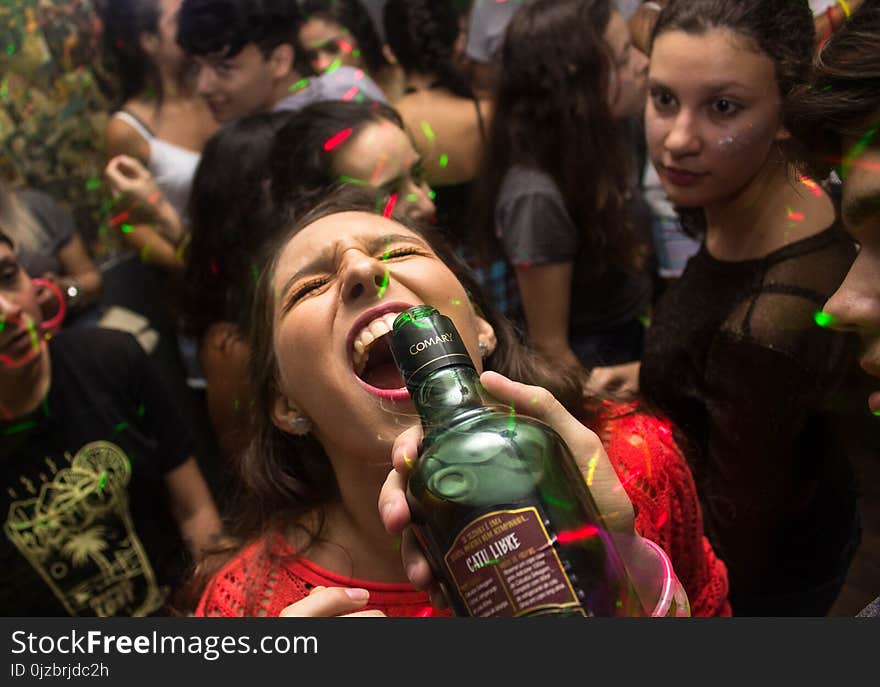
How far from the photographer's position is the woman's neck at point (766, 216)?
716 millimetres

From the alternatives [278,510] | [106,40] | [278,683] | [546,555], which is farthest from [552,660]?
[106,40]

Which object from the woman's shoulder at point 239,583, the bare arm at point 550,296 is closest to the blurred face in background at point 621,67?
the bare arm at point 550,296

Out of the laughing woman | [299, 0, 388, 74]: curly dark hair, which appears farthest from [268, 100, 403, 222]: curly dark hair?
[299, 0, 388, 74]: curly dark hair

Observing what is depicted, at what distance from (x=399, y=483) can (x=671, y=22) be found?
2.02 ft

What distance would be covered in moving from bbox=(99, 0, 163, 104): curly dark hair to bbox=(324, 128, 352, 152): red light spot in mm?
716

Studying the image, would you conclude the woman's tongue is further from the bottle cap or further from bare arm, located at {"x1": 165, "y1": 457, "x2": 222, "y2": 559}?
bare arm, located at {"x1": 165, "y1": 457, "x2": 222, "y2": 559}

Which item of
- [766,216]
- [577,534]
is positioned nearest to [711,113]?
[766,216]

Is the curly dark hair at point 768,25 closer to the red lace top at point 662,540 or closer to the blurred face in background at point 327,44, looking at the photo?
the red lace top at point 662,540

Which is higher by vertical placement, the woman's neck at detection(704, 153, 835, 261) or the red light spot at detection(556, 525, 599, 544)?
the red light spot at detection(556, 525, 599, 544)

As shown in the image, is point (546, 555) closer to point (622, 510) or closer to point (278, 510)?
point (622, 510)

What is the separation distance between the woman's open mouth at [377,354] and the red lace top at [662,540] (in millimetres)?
220

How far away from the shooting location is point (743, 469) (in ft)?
2.81

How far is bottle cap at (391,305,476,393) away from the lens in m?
0.50

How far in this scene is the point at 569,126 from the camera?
141cm
